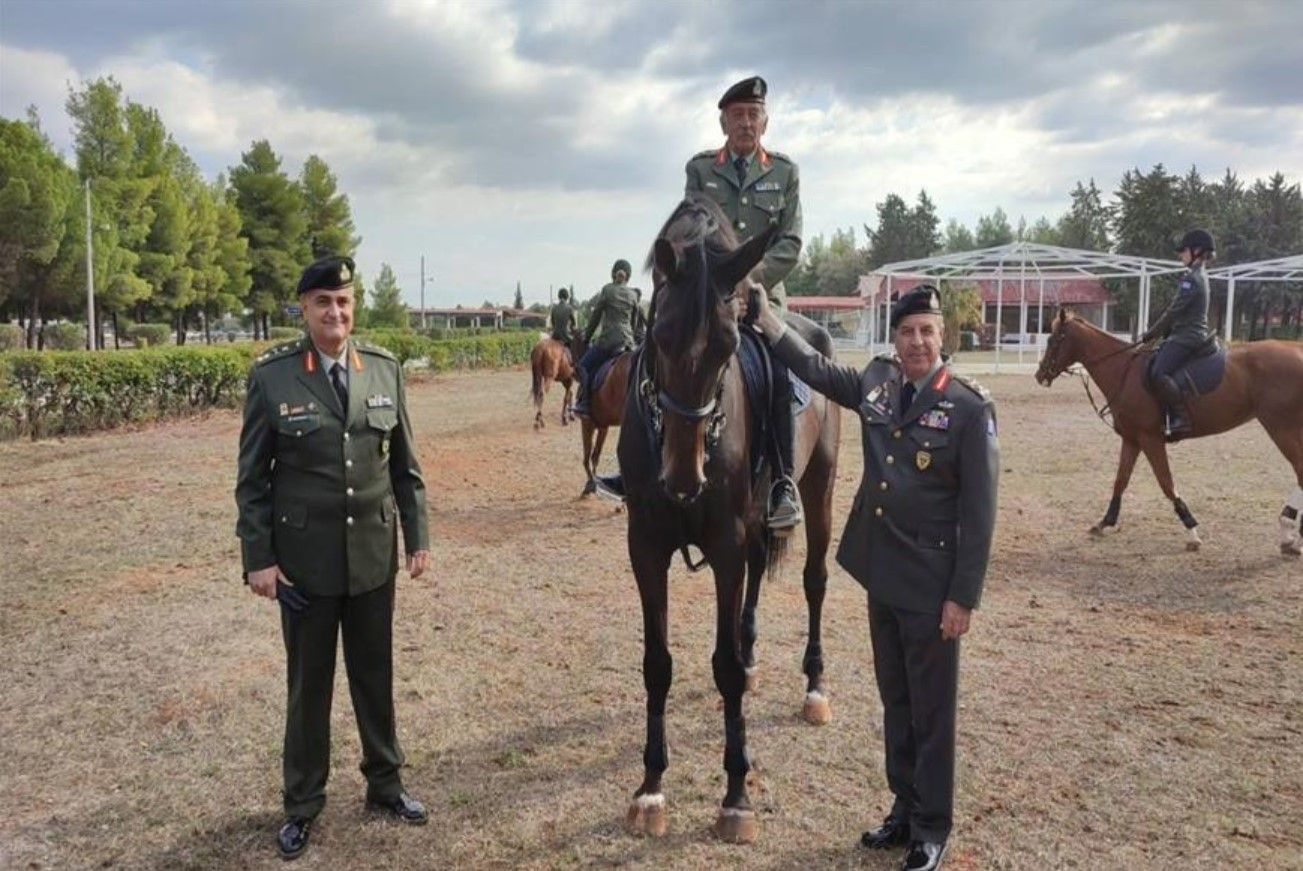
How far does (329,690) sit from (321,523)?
71 centimetres

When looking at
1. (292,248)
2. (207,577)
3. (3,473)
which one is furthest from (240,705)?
(292,248)

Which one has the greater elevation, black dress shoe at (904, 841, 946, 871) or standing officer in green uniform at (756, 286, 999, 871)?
standing officer in green uniform at (756, 286, 999, 871)

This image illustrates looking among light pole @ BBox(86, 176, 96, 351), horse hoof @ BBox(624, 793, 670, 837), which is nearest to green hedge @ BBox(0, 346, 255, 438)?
horse hoof @ BBox(624, 793, 670, 837)

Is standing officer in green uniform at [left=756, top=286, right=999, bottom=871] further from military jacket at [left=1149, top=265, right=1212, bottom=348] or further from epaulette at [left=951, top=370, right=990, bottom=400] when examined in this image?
military jacket at [left=1149, top=265, right=1212, bottom=348]

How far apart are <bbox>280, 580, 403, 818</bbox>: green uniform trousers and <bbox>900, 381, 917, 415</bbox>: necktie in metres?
2.18

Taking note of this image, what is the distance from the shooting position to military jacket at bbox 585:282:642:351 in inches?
394

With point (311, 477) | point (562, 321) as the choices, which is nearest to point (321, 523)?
point (311, 477)

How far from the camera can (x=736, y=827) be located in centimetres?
352

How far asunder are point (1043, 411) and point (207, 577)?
667 inches

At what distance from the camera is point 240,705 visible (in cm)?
469

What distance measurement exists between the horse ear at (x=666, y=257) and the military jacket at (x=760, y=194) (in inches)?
55.7

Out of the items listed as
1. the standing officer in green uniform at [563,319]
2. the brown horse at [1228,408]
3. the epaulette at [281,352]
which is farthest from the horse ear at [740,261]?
the standing officer in green uniform at [563,319]

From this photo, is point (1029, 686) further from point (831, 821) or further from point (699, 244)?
point (699, 244)

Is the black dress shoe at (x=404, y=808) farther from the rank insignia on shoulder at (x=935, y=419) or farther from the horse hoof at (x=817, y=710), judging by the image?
the rank insignia on shoulder at (x=935, y=419)
